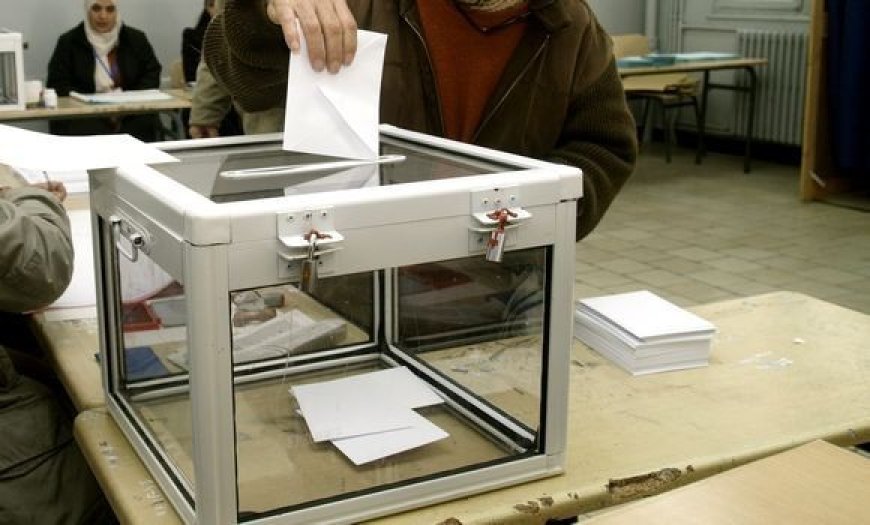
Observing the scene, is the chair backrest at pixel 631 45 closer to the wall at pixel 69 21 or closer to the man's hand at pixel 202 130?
the wall at pixel 69 21

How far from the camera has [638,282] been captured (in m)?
4.43

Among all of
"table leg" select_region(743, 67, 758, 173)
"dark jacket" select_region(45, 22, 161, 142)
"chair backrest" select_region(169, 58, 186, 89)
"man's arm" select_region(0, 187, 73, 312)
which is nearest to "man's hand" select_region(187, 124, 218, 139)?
"man's arm" select_region(0, 187, 73, 312)

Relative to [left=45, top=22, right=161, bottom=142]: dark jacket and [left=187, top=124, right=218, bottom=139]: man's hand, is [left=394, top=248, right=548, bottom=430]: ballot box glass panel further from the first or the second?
[left=45, top=22, right=161, bottom=142]: dark jacket

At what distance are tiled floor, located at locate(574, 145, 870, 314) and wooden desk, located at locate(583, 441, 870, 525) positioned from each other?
3022 mm

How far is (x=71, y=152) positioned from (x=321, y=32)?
0.30m

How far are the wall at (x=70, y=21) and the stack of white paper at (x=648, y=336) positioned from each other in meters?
Answer: 5.61

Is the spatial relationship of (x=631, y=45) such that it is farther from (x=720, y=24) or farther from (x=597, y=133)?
(x=597, y=133)

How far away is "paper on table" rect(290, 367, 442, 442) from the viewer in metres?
1.18

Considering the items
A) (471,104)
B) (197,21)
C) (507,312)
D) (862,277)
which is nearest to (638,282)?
(862,277)

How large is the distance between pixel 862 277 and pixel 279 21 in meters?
3.87

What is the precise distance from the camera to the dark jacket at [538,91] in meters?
1.53

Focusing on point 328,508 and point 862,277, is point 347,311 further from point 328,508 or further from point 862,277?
point 862,277

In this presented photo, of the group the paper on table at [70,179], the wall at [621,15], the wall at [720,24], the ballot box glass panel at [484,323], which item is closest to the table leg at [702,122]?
the wall at [720,24]

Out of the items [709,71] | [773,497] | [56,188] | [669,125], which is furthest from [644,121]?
[773,497]
